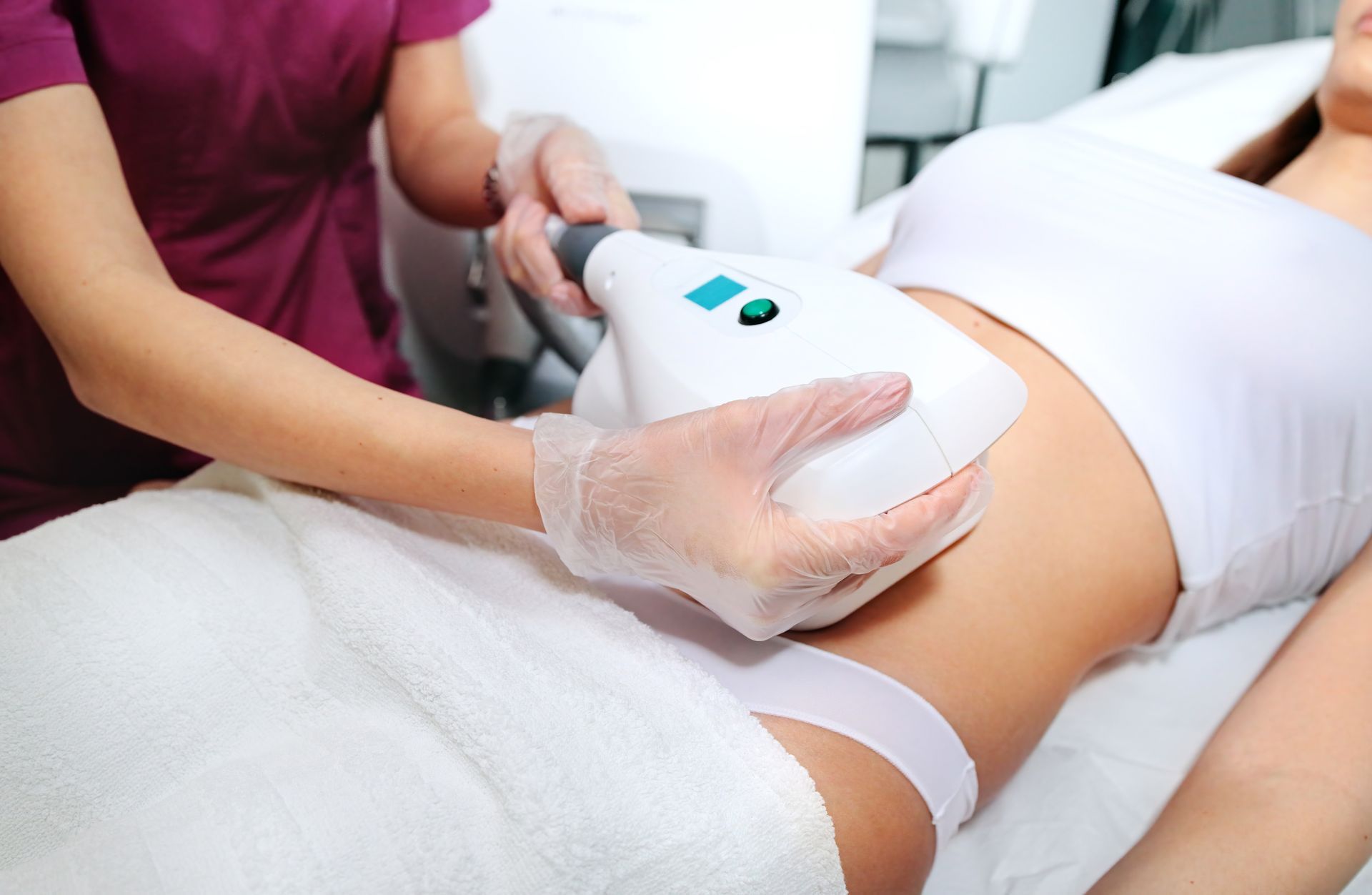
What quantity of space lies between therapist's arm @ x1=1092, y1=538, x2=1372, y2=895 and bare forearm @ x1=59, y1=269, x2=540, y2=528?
51 centimetres

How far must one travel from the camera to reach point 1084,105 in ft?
4.68

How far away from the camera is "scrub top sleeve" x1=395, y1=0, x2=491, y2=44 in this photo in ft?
3.27

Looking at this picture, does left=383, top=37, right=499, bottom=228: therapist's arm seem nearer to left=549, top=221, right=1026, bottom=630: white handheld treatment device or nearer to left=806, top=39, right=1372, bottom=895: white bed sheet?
left=549, top=221, right=1026, bottom=630: white handheld treatment device

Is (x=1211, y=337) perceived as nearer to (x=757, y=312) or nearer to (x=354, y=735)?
(x=757, y=312)

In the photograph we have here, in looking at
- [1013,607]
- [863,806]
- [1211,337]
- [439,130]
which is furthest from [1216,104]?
[863,806]

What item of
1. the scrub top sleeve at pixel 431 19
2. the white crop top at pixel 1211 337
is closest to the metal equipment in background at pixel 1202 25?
the white crop top at pixel 1211 337

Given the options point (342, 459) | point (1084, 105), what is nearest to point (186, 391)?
point (342, 459)

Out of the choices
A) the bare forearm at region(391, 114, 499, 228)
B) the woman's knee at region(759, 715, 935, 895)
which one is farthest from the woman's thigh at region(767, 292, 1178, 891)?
the bare forearm at region(391, 114, 499, 228)

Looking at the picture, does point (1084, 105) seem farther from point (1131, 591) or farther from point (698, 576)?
point (698, 576)

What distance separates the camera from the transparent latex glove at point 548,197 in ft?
2.85

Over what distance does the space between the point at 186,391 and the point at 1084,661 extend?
2.39 ft

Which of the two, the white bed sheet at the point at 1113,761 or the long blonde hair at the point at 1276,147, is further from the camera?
the long blonde hair at the point at 1276,147

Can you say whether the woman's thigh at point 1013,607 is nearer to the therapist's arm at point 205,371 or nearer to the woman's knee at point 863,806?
the woman's knee at point 863,806

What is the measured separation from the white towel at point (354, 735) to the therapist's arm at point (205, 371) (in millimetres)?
52
